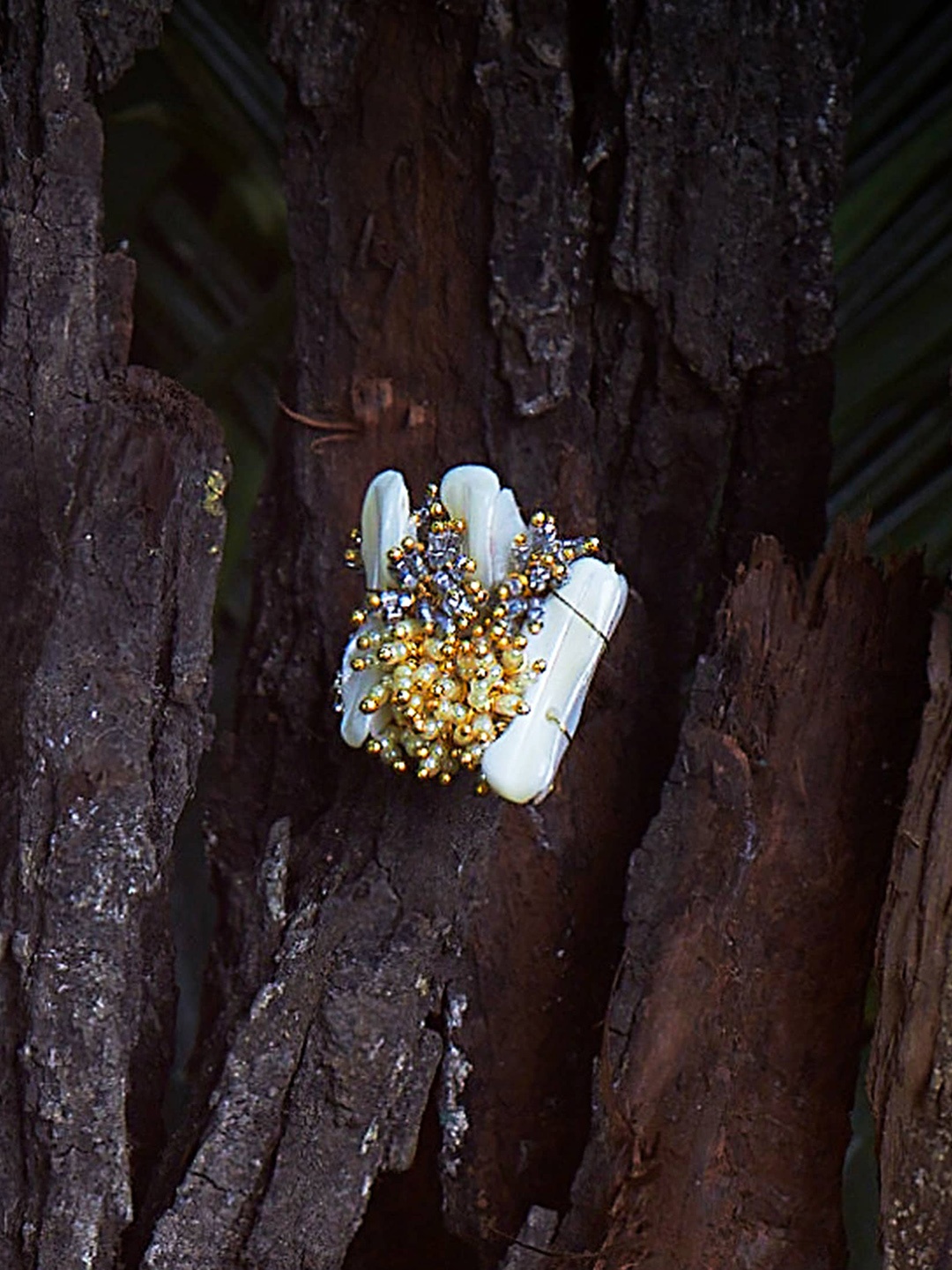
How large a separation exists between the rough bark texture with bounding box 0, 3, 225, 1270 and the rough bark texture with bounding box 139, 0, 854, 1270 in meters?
0.08

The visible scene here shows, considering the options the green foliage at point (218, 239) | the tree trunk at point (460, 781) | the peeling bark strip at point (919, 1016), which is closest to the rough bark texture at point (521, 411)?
the tree trunk at point (460, 781)

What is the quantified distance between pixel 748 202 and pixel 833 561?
0.17 metres

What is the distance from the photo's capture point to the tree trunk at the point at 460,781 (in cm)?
63

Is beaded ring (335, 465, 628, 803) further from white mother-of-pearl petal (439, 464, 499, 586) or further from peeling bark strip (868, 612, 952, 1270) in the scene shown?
peeling bark strip (868, 612, 952, 1270)

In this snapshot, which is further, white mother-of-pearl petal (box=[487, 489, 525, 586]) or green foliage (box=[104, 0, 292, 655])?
green foliage (box=[104, 0, 292, 655])

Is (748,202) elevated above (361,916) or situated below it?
above

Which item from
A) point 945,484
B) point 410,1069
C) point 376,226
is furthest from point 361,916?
point 945,484

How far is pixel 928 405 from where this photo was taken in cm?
93

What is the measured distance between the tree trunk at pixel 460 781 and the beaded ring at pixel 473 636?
2.2 inches

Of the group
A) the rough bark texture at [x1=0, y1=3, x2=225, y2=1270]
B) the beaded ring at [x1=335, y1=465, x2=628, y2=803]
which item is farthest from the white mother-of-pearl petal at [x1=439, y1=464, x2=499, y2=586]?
the rough bark texture at [x1=0, y1=3, x2=225, y2=1270]

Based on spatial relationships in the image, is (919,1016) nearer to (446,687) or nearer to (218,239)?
(446,687)

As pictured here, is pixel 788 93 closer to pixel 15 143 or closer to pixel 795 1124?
pixel 15 143

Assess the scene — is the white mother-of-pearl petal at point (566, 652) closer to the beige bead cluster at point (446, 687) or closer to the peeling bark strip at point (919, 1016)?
the beige bead cluster at point (446, 687)

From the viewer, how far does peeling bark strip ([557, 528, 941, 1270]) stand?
688mm
